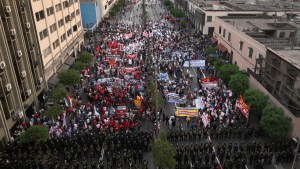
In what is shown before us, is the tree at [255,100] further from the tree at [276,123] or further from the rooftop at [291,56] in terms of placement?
the rooftop at [291,56]

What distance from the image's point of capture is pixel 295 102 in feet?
82.5

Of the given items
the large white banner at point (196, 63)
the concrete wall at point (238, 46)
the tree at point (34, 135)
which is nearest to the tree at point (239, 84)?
the concrete wall at point (238, 46)

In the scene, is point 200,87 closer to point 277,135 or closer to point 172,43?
point 277,135

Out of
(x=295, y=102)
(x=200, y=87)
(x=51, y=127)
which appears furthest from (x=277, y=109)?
(x=51, y=127)

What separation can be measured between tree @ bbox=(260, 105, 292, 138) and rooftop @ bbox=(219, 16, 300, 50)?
1064 cm

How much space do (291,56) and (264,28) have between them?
15283 millimetres

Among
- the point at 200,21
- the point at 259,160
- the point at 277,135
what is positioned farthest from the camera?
the point at 200,21

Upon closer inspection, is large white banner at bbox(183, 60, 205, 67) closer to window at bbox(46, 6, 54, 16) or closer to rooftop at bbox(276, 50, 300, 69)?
rooftop at bbox(276, 50, 300, 69)

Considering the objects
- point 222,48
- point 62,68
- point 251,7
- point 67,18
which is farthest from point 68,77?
point 251,7

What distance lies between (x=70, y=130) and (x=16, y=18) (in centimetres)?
1279

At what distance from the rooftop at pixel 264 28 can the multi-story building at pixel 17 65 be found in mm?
27113

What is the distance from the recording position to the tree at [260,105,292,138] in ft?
77.7

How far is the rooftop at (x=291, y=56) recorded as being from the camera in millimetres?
25922

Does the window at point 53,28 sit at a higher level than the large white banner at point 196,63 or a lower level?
higher
